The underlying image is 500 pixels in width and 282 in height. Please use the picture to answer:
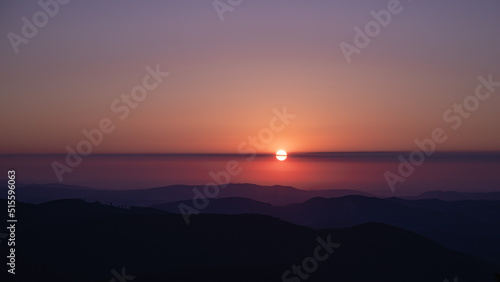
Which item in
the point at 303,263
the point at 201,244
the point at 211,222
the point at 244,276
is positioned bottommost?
the point at 244,276

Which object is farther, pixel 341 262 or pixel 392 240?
pixel 392 240

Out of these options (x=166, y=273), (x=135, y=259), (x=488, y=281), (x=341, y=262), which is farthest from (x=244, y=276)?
(x=488, y=281)

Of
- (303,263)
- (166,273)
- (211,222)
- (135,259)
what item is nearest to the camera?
(166,273)

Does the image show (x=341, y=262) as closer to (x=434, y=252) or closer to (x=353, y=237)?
(x=353, y=237)

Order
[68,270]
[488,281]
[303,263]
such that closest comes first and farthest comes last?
[68,270] → [303,263] → [488,281]

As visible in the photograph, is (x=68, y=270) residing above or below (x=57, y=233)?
below

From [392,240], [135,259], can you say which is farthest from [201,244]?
[392,240]
